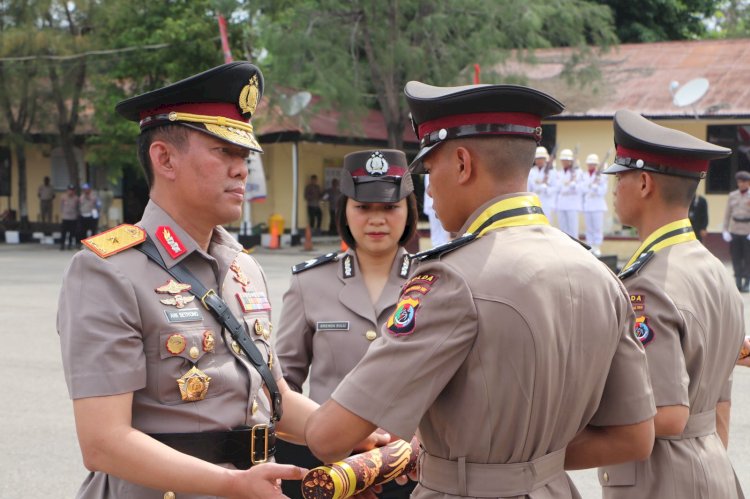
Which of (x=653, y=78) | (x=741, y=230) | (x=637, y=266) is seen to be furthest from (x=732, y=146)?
(x=637, y=266)

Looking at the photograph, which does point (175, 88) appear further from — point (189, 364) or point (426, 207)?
point (426, 207)

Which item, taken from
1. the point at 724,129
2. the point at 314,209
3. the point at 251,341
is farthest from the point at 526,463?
the point at 314,209

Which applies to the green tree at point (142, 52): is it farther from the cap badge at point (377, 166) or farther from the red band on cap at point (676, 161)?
the red band on cap at point (676, 161)

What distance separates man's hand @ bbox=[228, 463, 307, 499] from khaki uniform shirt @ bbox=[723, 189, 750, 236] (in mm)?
13706

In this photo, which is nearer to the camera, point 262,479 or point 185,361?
point 262,479

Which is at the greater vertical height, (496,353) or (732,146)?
(732,146)

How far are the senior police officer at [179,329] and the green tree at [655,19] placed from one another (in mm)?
31957

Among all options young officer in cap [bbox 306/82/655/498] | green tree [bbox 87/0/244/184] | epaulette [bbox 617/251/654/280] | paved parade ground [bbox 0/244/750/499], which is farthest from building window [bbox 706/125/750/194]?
young officer in cap [bbox 306/82/655/498]

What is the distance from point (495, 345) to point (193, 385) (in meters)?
0.78

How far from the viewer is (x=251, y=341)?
8.32 feet

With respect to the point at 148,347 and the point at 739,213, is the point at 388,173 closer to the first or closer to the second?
the point at 148,347

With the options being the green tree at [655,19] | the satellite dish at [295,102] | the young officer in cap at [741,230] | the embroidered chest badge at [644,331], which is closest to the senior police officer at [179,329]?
the embroidered chest badge at [644,331]

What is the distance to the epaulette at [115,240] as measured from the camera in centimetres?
235

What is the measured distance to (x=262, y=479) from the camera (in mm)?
2217
